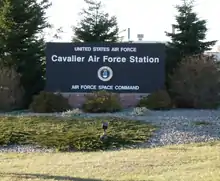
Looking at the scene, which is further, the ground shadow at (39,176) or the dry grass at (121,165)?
the dry grass at (121,165)

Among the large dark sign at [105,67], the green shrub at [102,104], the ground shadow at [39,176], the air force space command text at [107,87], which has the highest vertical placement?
the large dark sign at [105,67]

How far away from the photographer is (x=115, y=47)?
21250 mm

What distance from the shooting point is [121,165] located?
1120 cm

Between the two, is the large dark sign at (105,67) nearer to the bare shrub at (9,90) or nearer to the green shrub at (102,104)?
the bare shrub at (9,90)

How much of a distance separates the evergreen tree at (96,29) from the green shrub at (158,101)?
959cm

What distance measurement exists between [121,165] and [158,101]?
861cm

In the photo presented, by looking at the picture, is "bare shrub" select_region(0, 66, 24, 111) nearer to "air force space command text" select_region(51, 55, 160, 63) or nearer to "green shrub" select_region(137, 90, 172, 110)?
"air force space command text" select_region(51, 55, 160, 63)

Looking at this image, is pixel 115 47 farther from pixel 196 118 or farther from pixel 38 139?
pixel 38 139

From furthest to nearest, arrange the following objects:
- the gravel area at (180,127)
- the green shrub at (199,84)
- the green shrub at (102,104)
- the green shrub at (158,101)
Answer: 1. the green shrub at (199,84)
2. the green shrub at (158,101)
3. the green shrub at (102,104)
4. the gravel area at (180,127)

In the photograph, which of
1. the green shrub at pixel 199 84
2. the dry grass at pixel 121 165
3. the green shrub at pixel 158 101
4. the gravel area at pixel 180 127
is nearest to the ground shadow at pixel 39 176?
the dry grass at pixel 121 165

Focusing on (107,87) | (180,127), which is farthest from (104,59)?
(180,127)

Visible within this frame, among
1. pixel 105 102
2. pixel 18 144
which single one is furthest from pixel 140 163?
pixel 105 102

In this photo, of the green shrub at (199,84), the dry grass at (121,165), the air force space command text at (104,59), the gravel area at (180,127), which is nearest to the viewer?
the dry grass at (121,165)

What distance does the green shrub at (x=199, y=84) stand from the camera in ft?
66.8
